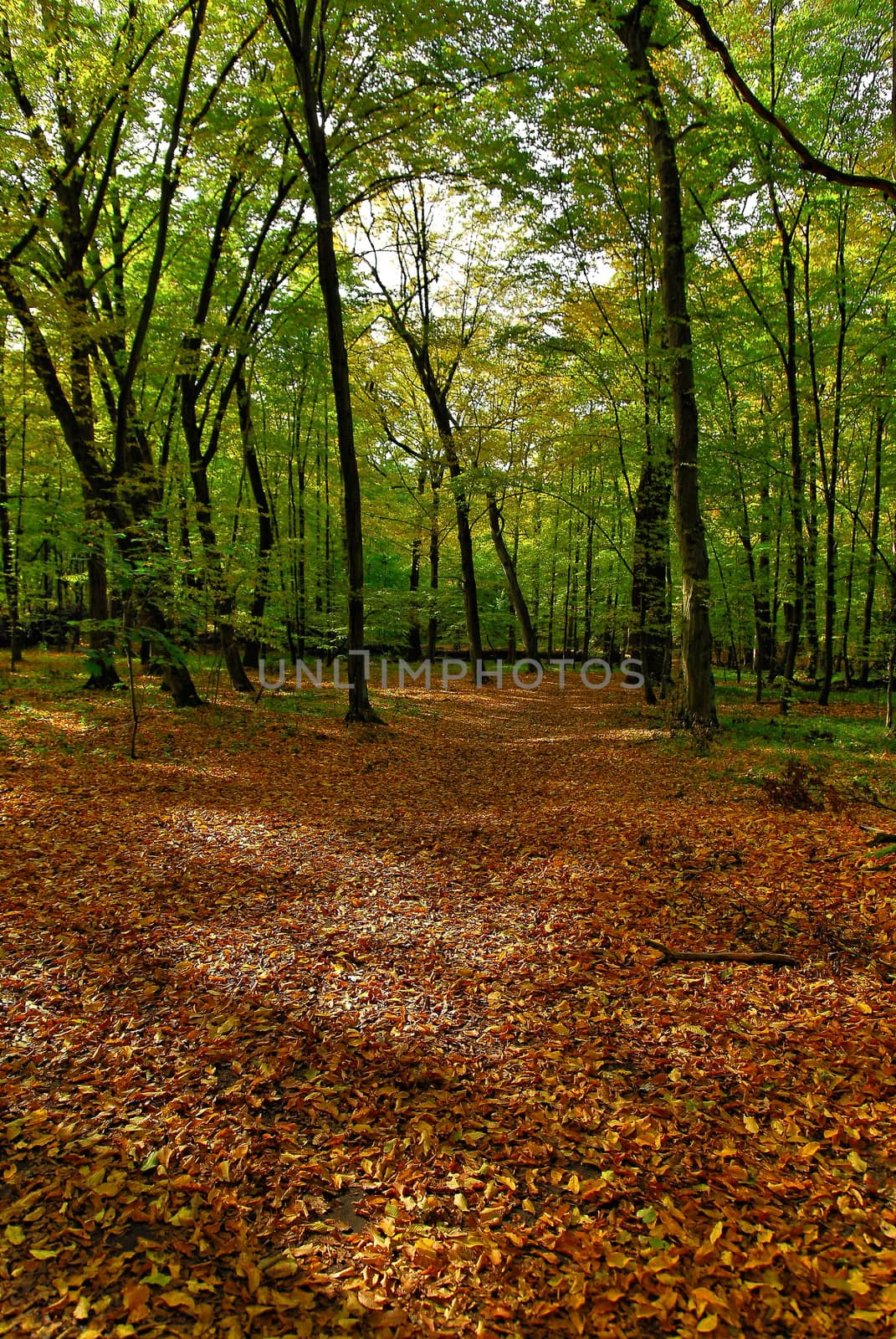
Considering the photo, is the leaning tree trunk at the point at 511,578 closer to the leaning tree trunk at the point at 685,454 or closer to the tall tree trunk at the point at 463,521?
the tall tree trunk at the point at 463,521

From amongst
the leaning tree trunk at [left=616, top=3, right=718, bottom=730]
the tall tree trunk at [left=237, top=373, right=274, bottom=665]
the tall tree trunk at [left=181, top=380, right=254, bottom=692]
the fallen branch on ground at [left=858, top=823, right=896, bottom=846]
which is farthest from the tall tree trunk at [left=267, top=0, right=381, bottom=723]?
the fallen branch on ground at [left=858, top=823, right=896, bottom=846]

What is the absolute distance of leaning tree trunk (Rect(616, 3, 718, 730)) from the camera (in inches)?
343

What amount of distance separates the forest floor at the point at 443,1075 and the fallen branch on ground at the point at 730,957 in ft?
0.25

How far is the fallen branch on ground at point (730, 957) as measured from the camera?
3391mm

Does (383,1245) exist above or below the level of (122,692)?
below

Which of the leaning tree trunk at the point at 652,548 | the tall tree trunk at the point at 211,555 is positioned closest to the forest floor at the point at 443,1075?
the tall tree trunk at the point at 211,555

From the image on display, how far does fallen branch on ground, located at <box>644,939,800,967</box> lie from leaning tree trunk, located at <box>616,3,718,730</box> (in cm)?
607

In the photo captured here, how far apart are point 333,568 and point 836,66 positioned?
1859 centimetres

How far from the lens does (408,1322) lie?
1706 mm

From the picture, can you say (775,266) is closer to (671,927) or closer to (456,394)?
(456,394)

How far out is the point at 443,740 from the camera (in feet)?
34.1

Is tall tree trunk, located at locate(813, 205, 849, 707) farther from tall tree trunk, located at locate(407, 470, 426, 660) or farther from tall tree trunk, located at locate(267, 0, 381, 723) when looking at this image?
tall tree trunk, located at locate(407, 470, 426, 660)

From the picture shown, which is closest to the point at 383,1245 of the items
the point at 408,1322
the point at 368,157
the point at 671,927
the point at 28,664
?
the point at 408,1322

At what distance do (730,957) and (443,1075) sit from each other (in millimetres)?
1828
